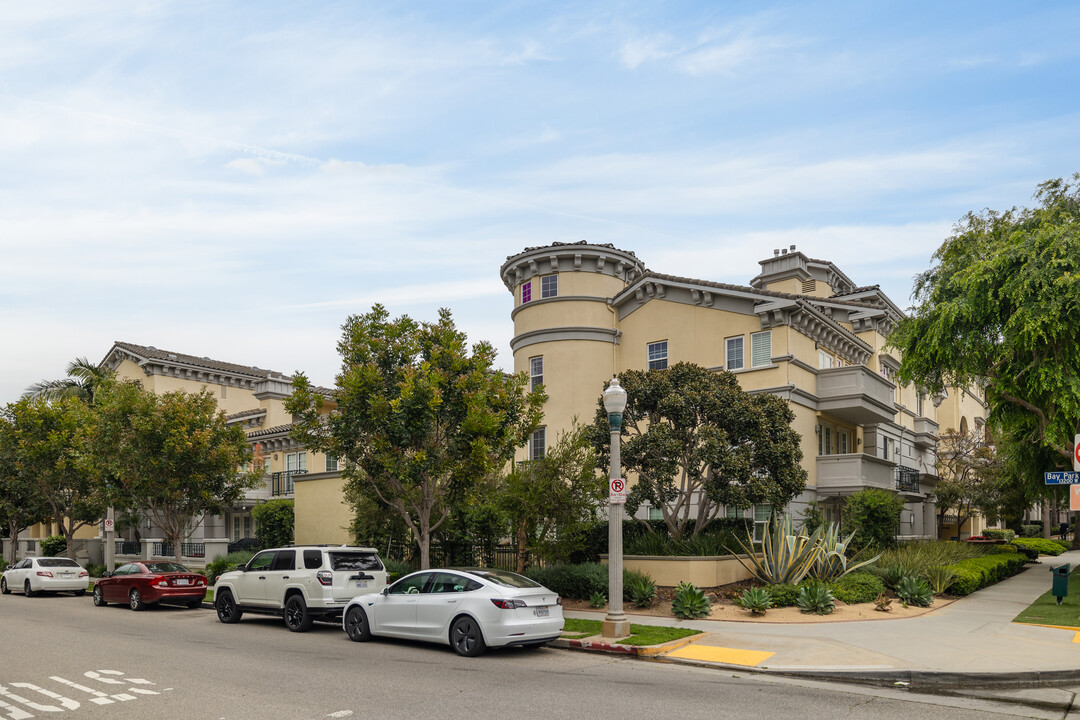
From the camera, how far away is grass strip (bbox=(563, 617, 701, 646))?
1481 cm

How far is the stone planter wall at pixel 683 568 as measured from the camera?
21.6m

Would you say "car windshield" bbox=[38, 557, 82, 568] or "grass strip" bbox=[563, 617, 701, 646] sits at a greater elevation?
"grass strip" bbox=[563, 617, 701, 646]

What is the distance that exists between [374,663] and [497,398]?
814 cm

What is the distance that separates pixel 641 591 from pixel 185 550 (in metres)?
Result: 28.9

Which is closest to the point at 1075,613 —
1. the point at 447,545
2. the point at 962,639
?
the point at 962,639

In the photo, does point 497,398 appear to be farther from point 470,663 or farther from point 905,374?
point 905,374

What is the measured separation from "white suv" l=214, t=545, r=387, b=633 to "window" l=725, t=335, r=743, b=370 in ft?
51.1

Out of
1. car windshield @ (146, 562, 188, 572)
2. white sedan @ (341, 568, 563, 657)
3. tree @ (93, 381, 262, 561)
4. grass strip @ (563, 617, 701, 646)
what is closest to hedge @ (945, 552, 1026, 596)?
grass strip @ (563, 617, 701, 646)

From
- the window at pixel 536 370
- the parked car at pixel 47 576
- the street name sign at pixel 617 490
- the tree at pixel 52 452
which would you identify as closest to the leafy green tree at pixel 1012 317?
the street name sign at pixel 617 490

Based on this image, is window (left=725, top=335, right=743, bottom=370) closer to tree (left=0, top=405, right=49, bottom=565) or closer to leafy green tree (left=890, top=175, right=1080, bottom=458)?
leafy green tree (left=890, top=175, right=1080, bottom=458)

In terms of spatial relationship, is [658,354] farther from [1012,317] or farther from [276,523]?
[276,523]

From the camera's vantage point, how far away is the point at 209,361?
53.8 m

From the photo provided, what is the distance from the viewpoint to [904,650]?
45.0 feet

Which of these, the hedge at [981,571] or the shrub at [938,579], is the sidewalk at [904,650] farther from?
the hedge at [981,571]
